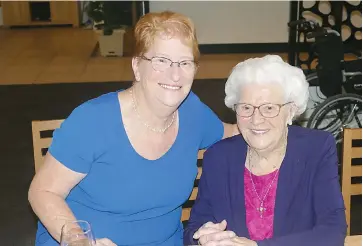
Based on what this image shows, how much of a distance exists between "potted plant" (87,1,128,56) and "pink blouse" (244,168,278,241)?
7.07 meters

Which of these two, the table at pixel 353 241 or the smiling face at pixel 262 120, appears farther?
the smiling face at pixel 262 120

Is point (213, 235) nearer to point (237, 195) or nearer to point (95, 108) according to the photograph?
point (237, 195)

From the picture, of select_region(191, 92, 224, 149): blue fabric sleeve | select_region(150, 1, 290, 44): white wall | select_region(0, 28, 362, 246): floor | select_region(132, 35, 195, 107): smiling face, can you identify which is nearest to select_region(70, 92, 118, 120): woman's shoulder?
select_region(132, 35, 195, 107): smiling face

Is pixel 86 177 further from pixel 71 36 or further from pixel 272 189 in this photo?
pixel 71 36

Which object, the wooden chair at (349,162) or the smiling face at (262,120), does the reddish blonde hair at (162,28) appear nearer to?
the smiling face at (262,120)

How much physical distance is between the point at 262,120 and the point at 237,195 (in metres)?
A: 0.27

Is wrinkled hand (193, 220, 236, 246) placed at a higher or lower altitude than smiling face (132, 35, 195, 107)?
lower

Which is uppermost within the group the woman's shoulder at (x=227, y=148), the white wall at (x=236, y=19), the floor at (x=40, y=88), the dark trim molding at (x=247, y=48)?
the woman's shoulder at (x=227, y=148)

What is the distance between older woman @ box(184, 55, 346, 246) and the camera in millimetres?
1779

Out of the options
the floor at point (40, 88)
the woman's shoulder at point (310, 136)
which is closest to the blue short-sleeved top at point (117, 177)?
the woman's shoulder at point (310, 136)

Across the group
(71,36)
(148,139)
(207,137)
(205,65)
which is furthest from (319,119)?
(71,36)

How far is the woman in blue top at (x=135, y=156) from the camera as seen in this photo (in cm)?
174

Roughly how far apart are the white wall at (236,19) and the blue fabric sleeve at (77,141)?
22.8 ft

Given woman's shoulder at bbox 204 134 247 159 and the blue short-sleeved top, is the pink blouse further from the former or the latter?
the blue short-sleeved top
